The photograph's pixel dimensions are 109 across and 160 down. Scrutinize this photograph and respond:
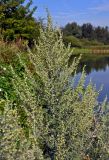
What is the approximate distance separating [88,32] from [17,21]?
102612mm

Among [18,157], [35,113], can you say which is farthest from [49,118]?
[18,157]

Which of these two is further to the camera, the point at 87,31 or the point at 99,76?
the point at 87,31

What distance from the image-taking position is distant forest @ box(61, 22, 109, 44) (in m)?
129

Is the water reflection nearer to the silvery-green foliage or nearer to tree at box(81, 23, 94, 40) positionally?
the silvery-green foliage

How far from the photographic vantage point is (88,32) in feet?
445

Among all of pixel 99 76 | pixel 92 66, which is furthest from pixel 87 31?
pixel 99 76

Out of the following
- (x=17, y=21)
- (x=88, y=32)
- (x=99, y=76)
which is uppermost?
(x=17, y=21)

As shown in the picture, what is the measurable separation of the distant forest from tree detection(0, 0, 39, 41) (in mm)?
90431

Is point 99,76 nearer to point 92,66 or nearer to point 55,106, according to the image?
point 92,66

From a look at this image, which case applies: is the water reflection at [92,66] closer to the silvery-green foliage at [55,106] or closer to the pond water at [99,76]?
the pond water at [99,76]

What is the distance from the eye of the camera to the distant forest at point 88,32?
129m

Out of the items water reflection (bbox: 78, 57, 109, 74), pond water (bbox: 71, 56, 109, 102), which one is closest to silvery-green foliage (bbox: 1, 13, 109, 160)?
pond water (bbox: 71, 56, 109, 102)

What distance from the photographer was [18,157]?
341 centimetres

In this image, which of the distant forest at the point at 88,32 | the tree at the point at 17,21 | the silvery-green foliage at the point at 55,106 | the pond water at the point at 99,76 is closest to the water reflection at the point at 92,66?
the pond water at the point at 99,76
